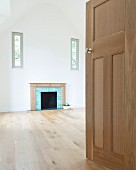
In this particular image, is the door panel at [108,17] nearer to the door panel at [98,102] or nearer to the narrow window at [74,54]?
the door panel at [98,102]

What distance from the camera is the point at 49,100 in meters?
6.55

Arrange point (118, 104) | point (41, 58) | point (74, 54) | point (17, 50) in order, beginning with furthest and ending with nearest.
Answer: point (74, 54)
point (41, 58)
point (17, 50)
point (118, 104)

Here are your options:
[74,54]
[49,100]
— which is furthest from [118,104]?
[74,54]

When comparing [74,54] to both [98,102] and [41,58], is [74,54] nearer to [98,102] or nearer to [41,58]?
[41,58]

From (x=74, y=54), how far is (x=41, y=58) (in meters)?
1.36

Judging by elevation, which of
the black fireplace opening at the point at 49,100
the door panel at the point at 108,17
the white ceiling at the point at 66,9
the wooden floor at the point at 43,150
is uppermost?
the white ceiling at the point at 66,9

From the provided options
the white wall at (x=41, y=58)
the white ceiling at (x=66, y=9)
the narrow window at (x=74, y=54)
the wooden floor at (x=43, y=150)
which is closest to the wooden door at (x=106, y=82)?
the wooden floor at (x=43, y=150)

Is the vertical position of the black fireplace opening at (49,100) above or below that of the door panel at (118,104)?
below

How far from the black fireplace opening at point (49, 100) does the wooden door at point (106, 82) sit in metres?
4.66

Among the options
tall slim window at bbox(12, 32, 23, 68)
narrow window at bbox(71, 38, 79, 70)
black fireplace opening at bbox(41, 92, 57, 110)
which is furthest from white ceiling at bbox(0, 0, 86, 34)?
black fireplace opening at bbox(41, 92, 57, 110)

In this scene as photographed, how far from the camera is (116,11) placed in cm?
154

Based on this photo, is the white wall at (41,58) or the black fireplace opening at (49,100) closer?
the white wall at (41,58)

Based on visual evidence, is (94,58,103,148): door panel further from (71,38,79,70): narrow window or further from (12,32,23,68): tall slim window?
(71,38,79,70): narrow window

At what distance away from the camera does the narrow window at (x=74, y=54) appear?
6.82m
